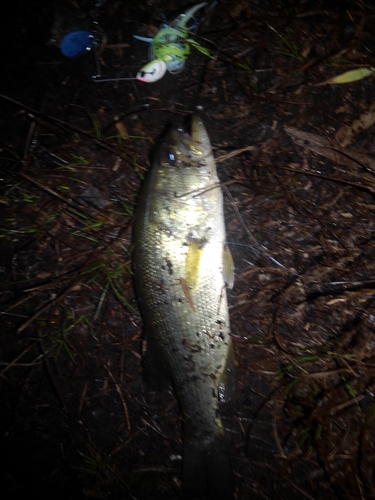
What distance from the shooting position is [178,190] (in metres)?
1.77

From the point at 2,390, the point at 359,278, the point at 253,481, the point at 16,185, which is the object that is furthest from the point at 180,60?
the point at 253,481

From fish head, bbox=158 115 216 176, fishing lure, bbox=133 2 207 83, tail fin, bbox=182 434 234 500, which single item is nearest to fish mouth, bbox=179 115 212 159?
fish head, bbox=158 115 216 176

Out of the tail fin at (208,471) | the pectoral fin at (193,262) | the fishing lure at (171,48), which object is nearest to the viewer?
the pectoral fin at (193,262)

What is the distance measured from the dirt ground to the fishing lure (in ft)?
0.20

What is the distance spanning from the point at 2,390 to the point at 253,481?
184 cm

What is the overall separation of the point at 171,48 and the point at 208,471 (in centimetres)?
272

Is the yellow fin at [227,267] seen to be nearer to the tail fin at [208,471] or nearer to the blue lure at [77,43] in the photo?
the tail fin at [208,471]

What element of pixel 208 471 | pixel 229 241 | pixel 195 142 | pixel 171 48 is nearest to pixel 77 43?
pixel 171 48

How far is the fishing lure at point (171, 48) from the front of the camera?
6.92 ft

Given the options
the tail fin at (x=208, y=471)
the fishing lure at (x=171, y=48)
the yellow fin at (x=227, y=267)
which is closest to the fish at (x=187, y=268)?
the yellow fin at (x=227, y=267)

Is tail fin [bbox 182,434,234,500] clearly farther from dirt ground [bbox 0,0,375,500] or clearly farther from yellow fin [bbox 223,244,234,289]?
yellow fin [bbox 223,244,234,289]

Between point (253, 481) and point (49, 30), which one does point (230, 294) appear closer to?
point (253, 481)

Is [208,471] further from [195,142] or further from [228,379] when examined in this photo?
[195,142]

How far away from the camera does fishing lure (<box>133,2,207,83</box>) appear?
2109 mm
